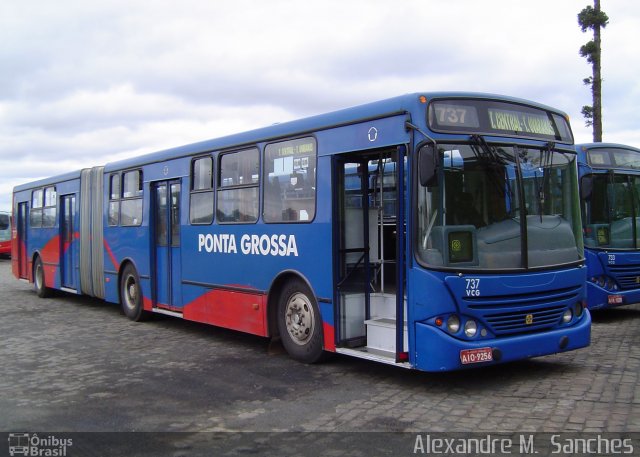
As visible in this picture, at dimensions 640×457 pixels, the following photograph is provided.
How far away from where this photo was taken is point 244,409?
619cm

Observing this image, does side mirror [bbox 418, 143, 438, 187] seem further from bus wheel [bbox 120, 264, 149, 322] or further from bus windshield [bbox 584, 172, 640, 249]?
bus wheel [bbox 120, 264, 149, 322]

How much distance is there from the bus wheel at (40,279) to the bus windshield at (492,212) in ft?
44.9

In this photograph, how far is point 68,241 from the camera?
1552 centimetres

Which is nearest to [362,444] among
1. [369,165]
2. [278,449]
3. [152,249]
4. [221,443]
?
[278,449]

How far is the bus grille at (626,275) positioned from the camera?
1079 centimetres

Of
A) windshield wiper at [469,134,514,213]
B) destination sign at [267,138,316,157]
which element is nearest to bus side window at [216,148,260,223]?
destination sign at [267,138,316,157]

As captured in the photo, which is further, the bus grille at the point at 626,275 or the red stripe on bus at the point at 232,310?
the bus grille at the point at 626,275

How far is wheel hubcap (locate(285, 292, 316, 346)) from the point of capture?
796cm

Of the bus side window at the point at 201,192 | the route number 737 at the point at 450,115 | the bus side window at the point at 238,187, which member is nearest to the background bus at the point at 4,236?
the bus side window at the point at 201,192

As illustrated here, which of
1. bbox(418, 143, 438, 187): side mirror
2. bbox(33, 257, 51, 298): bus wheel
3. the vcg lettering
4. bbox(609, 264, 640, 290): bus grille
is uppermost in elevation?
bbox(418, 143, 438, 187): side mirror

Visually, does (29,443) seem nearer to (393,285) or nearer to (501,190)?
(393,285)

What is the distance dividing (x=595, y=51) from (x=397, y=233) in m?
11.8

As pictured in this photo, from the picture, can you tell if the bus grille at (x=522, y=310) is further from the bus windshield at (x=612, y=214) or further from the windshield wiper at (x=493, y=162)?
the bus windshield at (x=612, y=214)

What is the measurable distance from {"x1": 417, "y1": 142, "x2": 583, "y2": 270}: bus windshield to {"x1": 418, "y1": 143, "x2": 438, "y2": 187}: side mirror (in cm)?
18
